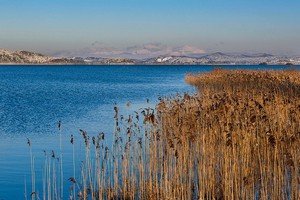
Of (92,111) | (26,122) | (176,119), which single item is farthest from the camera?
(92,111)

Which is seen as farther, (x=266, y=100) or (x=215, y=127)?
(x=266, y=100)

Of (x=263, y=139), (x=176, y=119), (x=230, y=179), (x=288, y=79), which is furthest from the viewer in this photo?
(x=288, y=79)

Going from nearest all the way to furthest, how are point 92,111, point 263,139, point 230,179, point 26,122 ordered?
point 230,179 → point 263,139 → point 26,122 → point 92,111

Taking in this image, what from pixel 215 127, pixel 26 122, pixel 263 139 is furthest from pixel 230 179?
pixel 26 122

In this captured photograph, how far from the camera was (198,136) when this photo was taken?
35.2 feet

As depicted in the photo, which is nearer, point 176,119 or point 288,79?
point 176,119

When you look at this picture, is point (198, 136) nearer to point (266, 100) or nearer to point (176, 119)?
point (176, 119)

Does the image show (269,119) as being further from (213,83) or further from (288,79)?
(213,83)

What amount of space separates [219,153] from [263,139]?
3.24 feet

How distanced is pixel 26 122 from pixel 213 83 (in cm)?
1192

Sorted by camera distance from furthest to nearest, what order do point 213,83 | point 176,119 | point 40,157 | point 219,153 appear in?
point 213,83, point 40,157, point 176,119, point 219,153

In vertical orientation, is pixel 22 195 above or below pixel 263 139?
below

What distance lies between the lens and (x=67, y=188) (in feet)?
35.9

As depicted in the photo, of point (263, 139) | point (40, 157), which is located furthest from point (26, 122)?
point (263, 139)
